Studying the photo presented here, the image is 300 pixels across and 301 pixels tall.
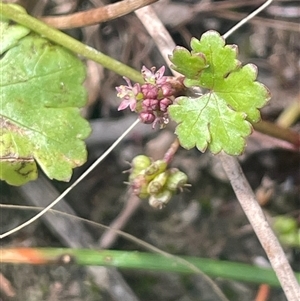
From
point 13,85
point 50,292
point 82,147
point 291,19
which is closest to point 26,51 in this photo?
point 13,85

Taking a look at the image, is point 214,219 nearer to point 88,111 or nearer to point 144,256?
point 144,256

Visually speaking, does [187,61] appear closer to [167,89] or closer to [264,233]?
[167,89]

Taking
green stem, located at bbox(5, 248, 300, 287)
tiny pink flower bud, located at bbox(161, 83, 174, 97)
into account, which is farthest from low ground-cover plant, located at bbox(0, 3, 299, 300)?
green stem, located at bbox(5, 248, 300, 287)

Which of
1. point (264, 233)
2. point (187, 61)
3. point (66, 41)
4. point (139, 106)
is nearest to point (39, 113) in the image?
point (66, 41)

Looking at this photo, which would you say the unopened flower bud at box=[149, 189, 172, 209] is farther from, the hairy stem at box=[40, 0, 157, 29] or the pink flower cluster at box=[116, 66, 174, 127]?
A: the hairy stem at box=[40, 0, 157, 29]

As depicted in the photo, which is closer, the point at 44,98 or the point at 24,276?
the point at 44,98

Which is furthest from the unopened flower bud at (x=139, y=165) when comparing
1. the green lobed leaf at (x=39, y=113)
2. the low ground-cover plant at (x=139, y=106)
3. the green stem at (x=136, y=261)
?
the green stem at (x=136, y=261)
